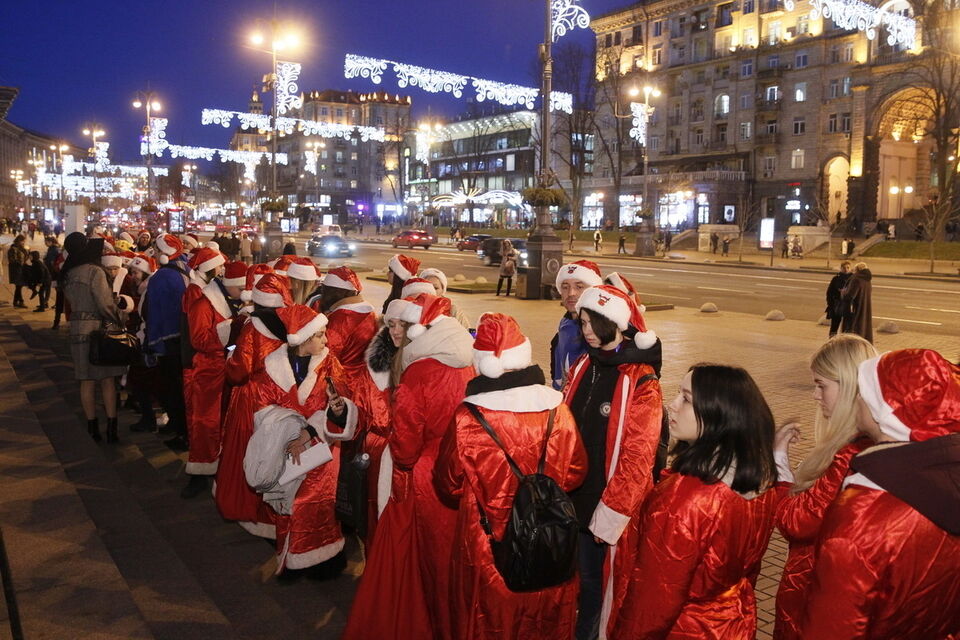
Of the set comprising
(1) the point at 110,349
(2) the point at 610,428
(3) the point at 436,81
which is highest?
(3) the point at 436,81

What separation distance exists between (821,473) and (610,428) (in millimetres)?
1071

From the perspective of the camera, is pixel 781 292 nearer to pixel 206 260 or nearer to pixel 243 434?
pixel 206 260

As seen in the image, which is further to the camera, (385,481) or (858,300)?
(858,300)

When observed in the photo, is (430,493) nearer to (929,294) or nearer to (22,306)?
(22,306)

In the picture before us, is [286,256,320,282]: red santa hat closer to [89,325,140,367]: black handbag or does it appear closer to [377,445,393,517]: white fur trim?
[89,325,140,367]: black handbag

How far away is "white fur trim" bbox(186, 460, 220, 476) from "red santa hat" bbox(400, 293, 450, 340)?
3.21 m

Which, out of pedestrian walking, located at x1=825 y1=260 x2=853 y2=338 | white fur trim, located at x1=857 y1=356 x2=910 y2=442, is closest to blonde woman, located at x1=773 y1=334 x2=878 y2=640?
white fur trim, located at x1=857 y1=356 x2=910 y2=442

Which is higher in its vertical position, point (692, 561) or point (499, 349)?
point (499, 349)

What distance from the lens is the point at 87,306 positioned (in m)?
7.92

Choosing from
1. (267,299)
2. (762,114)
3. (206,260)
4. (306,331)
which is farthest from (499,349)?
(762,114)

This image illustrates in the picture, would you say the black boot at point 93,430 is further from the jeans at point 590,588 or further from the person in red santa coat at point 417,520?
the jeans at point 590,588

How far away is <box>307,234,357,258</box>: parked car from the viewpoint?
139 ft

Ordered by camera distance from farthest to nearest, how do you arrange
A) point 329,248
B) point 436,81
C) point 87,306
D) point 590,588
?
Answer: point 329,248, point 436,81, point 87,306, point 590,588

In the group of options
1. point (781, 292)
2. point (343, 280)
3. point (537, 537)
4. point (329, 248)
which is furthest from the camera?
point (329, 248)
